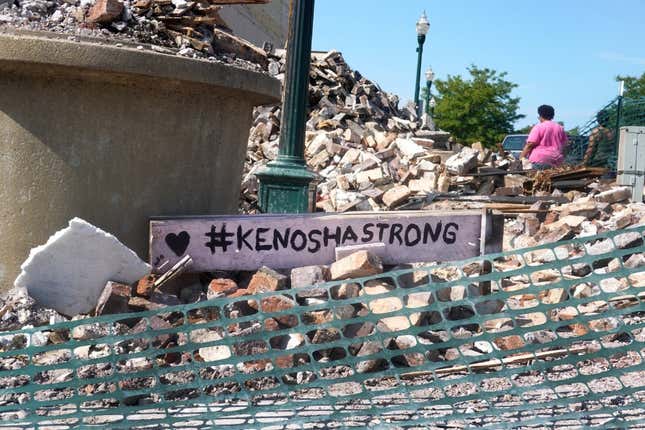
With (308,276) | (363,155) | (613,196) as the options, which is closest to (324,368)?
→ (308,276)

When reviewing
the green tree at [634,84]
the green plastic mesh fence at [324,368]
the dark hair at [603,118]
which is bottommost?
the green plastic mesh fence at [324,368]

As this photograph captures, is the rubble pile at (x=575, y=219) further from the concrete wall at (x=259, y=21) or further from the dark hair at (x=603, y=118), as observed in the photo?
the concrete wall at (x=259, y=21)

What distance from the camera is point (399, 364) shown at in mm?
3254

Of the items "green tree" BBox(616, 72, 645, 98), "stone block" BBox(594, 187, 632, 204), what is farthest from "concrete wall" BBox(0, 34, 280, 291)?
"green tree" BBox(616, 72, 645, 98)

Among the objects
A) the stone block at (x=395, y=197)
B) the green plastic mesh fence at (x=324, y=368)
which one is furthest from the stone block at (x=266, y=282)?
the stone block at (x=395, y=197)

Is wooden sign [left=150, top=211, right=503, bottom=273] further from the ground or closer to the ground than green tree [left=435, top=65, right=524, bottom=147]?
closer to the ground

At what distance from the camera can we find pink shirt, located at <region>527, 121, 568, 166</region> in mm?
9508

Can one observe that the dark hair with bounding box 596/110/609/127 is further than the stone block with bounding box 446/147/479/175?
Yes

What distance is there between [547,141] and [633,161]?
128cm

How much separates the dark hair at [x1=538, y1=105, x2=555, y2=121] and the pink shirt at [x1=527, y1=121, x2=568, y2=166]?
0.35ft

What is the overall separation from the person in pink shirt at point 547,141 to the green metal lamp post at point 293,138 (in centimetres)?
478

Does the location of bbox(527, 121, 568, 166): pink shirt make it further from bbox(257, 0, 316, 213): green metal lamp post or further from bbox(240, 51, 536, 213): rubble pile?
bbox(257, 0, 316, 213): green metal lamp post

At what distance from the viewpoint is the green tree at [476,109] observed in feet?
Answer: 133

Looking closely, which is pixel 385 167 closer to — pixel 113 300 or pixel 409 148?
pixel 409 148
